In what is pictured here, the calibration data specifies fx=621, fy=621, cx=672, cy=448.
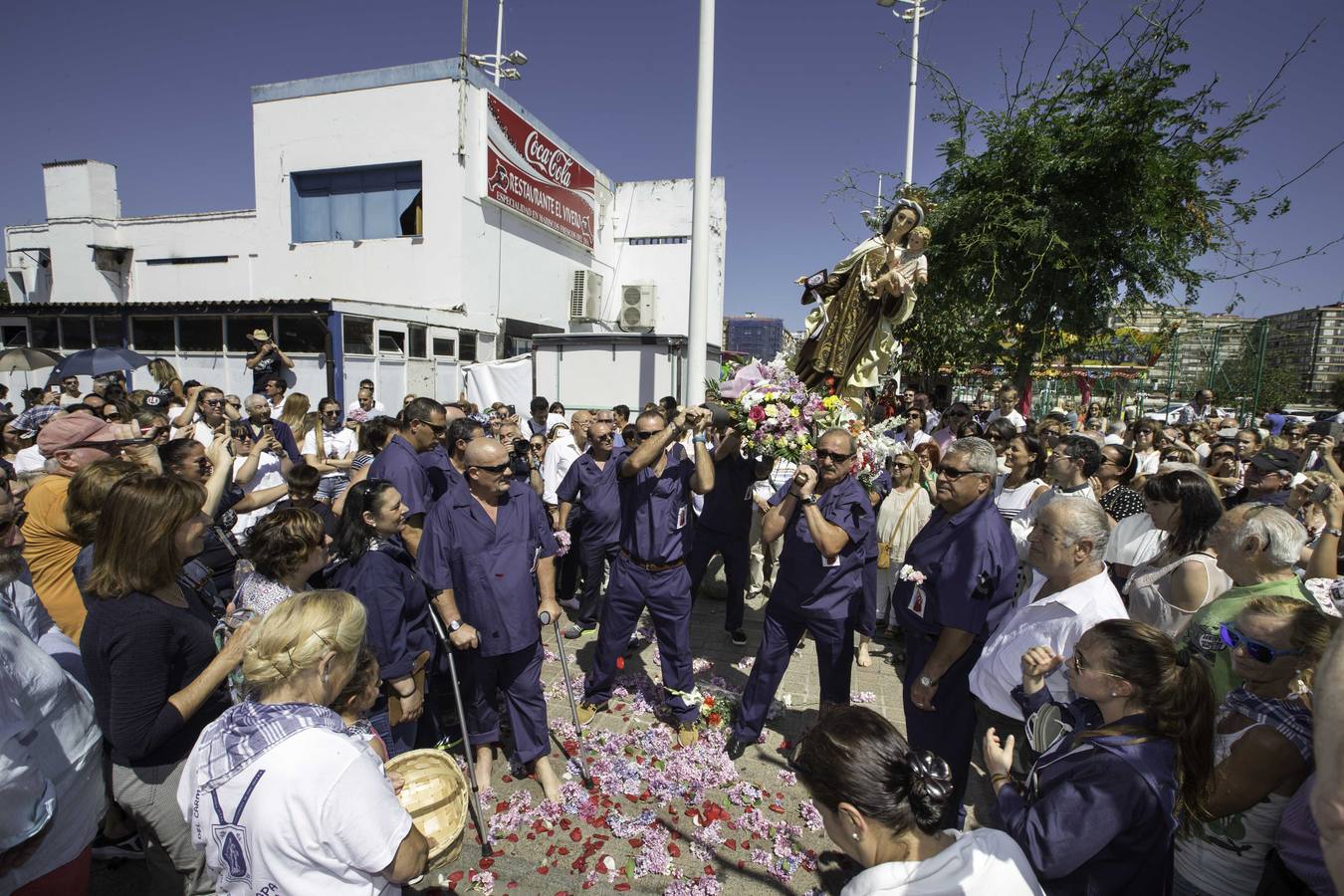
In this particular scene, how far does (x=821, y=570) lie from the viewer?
12.8ft

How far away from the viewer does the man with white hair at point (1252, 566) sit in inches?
104

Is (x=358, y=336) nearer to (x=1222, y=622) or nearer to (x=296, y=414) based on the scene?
(x=296, y=414)

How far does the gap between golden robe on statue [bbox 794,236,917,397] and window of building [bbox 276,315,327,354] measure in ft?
37.3

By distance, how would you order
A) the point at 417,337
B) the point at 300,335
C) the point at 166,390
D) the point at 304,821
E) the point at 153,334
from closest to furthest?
the point at 304,821, the point at 166,390, the point at 300,335, the point at 153,334, the point at 417,337

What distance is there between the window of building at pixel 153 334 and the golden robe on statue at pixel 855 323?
15320mm

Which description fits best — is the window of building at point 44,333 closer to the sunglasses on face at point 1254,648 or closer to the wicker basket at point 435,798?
the wicker basket at point 435,798

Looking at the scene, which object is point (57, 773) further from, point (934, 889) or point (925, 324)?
point (925, 324)

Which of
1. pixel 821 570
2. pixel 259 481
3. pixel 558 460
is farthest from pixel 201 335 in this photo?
pixel 821 570

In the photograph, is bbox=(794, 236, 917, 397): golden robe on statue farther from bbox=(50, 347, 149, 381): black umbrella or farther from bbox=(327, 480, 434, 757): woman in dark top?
bbox=(50, 347, 149, 381): black umbrella

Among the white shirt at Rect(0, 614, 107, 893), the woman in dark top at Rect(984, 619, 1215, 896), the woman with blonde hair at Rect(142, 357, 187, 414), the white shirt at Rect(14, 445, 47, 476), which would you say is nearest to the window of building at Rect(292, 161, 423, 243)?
the woman with blonde hair at Rect(142, 357, 187, 414)

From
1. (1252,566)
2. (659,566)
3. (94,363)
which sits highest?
(94,363)

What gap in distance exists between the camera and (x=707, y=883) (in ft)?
10.5

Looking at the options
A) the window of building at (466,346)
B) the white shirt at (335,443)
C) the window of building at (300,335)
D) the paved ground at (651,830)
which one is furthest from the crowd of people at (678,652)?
the window of building at (466,346)

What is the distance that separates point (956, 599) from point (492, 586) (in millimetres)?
2558
